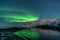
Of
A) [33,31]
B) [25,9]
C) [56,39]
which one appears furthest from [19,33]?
[56,39]

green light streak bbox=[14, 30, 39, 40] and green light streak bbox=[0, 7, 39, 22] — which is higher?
green light streak bbox=[0, 7, 39, 22]

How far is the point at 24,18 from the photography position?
1842 millimetres

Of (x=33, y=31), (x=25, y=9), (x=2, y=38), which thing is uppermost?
(x=25, y=9)

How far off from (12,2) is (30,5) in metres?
0.27

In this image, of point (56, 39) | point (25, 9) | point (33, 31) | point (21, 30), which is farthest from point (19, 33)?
point (56, 39)

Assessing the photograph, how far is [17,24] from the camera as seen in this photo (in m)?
1.83

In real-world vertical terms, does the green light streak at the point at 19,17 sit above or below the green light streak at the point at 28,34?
above

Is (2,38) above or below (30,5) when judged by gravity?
below

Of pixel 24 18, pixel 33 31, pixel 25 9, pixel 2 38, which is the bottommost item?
pixel 2 38

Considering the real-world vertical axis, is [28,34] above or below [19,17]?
below

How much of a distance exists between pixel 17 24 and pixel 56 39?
618mm

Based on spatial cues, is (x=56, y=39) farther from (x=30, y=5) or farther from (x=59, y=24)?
(x=30, y=5)

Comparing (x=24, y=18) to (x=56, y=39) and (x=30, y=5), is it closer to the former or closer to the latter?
(x=30, y=5)

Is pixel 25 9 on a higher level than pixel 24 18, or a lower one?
higher
